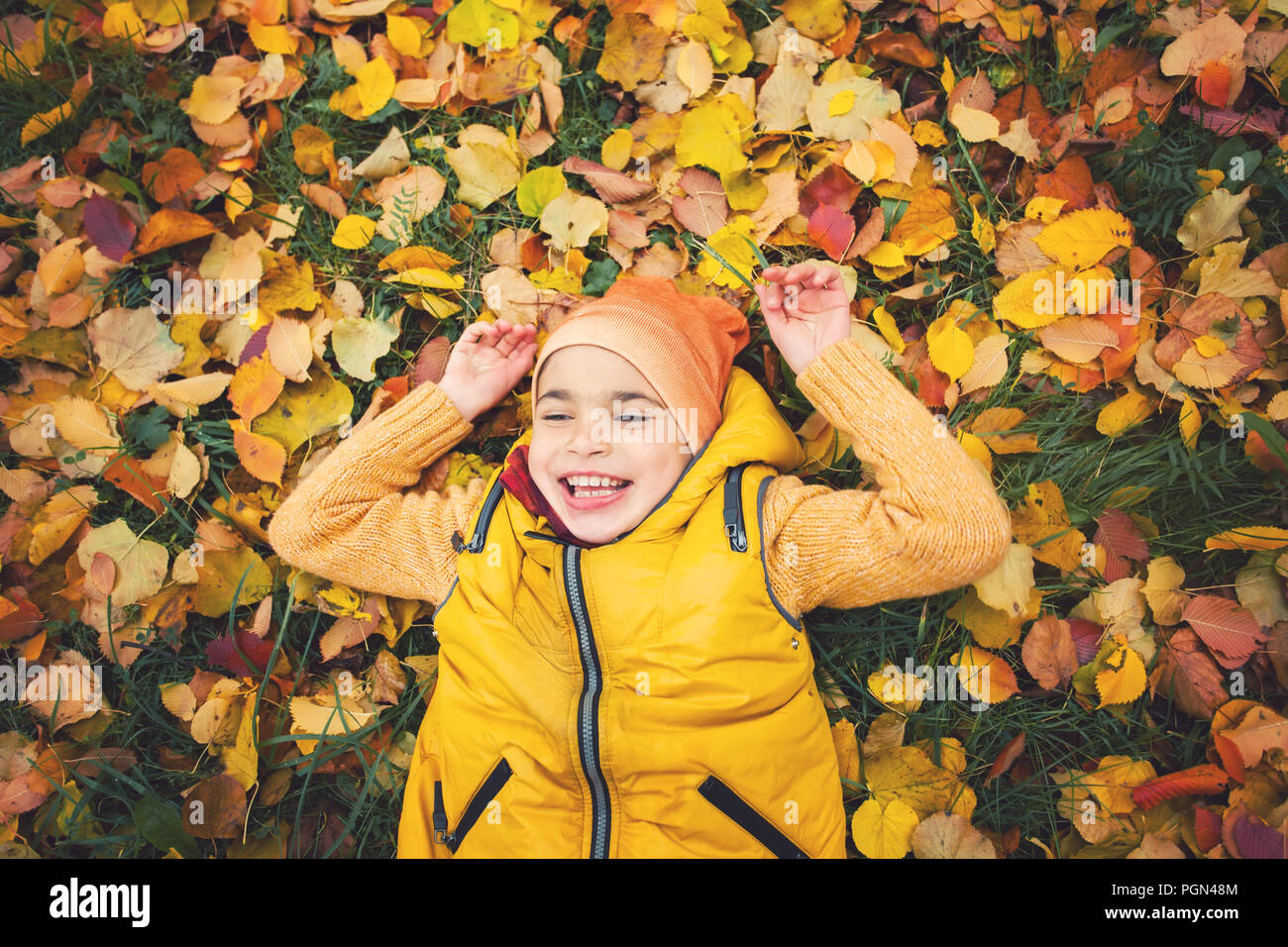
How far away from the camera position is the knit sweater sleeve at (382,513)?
7.86 feet

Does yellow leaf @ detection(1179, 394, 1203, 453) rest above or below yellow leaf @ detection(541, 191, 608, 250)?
below

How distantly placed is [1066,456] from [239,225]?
313cm

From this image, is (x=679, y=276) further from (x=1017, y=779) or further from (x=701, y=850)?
(x=1017, y=779)

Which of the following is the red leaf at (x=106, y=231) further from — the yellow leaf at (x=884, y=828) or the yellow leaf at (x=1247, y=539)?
the yellow leaf at (x=1247, y=539)

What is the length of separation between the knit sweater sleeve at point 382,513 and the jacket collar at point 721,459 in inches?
11.7

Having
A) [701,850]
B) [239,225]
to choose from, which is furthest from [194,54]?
[701,850]

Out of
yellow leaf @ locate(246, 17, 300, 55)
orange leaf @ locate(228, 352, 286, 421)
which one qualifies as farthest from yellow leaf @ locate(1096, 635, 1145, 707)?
yellow leaf @ locate(246, 17, 300, 55)

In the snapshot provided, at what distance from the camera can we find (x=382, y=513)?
244 cm

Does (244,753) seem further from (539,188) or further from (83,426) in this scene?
(539,188)

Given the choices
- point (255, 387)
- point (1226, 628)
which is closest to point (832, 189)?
point (1226, 628)

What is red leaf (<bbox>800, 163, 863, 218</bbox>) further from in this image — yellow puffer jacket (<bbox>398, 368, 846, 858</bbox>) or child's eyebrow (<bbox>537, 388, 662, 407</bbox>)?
child's eyebrow (<bbox>537, 388, 662, 407</bbox>)

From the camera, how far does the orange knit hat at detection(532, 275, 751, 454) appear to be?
84.6 inches

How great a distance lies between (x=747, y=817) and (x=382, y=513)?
1.47 m

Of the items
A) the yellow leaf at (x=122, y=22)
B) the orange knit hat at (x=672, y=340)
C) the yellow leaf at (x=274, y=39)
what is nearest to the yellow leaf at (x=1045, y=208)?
the orange knit hat at (x=672, y=340)
